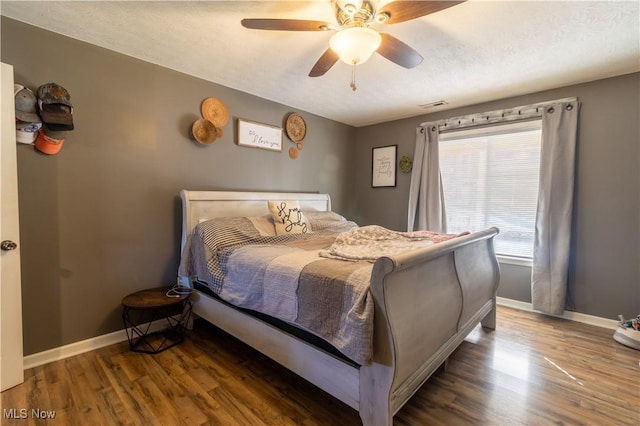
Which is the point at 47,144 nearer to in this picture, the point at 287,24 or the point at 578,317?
the point at 287,24

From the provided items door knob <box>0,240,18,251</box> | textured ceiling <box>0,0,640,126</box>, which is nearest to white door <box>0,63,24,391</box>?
door knob <box>0,240,18,251</box>

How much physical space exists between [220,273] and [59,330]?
4.09ft

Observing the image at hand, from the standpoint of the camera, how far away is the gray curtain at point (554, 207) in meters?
2.87

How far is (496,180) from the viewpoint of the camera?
3.45 meters

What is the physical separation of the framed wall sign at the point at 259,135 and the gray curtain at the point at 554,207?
9.59ft

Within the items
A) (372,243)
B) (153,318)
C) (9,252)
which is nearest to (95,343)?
(153,318)

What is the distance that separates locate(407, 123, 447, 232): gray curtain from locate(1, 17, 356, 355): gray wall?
8.09 feet

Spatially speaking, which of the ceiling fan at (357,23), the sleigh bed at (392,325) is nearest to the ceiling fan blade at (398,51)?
the ceiling fan at (357,23)

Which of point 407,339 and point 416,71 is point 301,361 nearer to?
point 407,339

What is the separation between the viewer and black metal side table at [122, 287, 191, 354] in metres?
2.22

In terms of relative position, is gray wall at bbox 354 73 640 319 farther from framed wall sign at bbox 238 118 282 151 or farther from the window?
framed wall sign at bbox 238 118 282 151

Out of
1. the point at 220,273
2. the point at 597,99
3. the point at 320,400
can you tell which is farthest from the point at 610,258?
the point at 220,273

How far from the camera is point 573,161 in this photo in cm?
286

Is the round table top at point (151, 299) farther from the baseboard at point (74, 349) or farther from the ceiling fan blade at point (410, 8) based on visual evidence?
the ceiling fan blade at point (410, 8)
